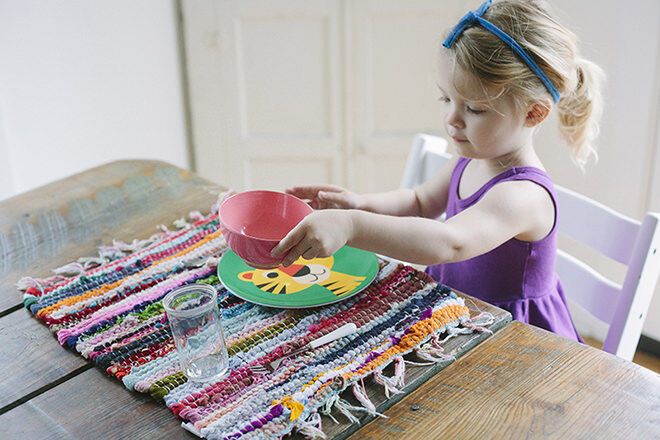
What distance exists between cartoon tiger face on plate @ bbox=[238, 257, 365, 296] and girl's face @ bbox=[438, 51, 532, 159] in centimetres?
29

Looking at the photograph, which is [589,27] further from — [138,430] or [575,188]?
[138,430]

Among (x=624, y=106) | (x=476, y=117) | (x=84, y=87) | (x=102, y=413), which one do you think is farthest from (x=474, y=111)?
(x=84, y=87)

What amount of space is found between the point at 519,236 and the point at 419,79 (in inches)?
48.5

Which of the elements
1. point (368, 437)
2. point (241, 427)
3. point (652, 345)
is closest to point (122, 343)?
point (241, 427)

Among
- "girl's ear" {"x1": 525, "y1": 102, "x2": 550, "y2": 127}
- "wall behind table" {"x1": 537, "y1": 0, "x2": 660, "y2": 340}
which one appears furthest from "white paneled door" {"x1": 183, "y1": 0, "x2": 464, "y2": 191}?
"girl's ear" {"x1": 525, "y1": 102, "x2": 550, "y2": 127}

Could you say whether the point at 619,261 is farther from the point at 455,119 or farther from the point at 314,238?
the point at 314,238

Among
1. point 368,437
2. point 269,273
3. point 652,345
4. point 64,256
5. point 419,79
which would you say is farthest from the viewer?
point 419,79

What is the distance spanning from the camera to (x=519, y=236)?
3.50 ft

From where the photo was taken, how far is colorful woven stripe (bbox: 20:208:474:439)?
715 mm

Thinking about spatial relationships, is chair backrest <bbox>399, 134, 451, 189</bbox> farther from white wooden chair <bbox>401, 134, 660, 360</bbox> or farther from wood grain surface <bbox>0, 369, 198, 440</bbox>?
wood grain surface <bbox>0, 369, 198, 440</bbox>

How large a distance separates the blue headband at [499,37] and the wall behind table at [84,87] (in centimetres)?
146

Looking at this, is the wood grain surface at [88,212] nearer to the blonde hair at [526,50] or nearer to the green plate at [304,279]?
the green plate at [304,279]

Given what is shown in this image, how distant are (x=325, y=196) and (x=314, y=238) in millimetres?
290

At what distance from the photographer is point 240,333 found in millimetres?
852
